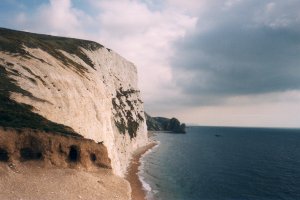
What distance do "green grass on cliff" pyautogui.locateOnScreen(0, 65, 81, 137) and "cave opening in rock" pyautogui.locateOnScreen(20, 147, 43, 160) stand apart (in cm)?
283

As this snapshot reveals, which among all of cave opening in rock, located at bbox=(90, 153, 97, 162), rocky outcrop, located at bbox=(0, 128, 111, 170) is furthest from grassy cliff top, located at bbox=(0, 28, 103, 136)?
cave opening in rock, located at bbox=(90, 153, 97, 162)

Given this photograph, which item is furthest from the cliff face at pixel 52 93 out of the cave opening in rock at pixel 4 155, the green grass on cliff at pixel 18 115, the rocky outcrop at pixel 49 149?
the cave opening in rock at pixel 4 155

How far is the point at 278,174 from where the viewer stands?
3051 inches

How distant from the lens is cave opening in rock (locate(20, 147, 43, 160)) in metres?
33.6

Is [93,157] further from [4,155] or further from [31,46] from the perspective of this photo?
[31,46]

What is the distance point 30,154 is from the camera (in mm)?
33906

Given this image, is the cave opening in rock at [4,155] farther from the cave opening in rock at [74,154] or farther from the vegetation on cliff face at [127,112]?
the vegetation on cliff face at [127,112]

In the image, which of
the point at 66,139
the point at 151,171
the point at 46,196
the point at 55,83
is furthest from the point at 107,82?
the point at 46,196

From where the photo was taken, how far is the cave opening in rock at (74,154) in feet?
121

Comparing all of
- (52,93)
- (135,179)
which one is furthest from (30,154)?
(135,179)

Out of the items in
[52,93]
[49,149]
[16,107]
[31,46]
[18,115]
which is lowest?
[49,149]

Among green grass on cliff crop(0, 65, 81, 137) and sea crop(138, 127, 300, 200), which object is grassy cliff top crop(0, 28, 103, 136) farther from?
sea crop(138, 127, 300, 200)

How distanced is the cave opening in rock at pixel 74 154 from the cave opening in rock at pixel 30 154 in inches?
150

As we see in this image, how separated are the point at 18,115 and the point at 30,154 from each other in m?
6.09
